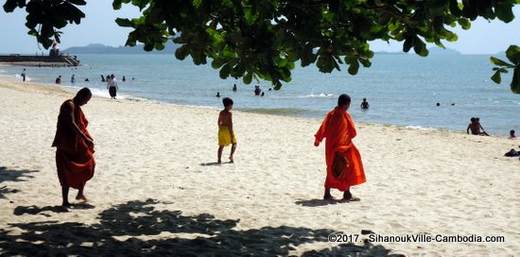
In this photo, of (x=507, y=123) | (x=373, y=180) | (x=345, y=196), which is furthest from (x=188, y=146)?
(x=507, y=123)

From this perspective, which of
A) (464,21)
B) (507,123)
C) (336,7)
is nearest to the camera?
(336,7)

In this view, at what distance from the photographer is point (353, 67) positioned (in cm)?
566

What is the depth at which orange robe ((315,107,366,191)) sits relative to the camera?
8.34 metres

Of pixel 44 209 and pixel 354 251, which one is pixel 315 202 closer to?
pixel 354 251

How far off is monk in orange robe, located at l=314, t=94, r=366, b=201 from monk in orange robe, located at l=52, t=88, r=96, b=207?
341 cm

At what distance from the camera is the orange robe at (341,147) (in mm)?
8336

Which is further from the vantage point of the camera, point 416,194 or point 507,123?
point 507,123

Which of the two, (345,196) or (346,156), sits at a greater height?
(346,156)

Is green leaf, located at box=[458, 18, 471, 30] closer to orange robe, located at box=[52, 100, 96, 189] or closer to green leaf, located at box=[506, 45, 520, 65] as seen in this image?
green leaf, located at box=[506, 45, 520, 65]

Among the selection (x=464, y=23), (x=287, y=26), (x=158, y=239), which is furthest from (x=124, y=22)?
(x=464, y=23)

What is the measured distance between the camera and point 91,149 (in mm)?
7676

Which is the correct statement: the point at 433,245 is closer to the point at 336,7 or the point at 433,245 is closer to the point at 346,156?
the point at 346,156

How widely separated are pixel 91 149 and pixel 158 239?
2007 millimetres

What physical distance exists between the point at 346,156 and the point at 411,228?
5.32 feet
